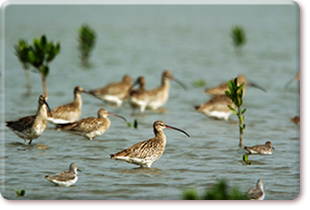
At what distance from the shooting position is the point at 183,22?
3875 cm

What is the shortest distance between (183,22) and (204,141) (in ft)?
93.0

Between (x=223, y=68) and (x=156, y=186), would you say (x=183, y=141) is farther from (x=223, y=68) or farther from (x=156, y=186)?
(x=223, y=68)

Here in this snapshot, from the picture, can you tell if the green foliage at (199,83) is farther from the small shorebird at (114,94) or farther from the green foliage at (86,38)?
the green foliage at (86,38)

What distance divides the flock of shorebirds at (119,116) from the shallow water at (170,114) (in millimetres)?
198

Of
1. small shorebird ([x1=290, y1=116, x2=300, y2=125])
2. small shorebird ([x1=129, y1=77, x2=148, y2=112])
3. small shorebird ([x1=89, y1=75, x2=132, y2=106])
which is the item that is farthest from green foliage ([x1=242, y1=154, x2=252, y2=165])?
small shorebird ([x1=89, y1=75, x2=132, y2=106])

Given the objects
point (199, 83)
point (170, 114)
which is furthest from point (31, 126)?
point (199, 83)

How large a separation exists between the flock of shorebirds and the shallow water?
0.20m

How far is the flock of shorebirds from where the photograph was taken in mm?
8758

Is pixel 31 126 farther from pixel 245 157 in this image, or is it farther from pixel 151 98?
pixel 151 98

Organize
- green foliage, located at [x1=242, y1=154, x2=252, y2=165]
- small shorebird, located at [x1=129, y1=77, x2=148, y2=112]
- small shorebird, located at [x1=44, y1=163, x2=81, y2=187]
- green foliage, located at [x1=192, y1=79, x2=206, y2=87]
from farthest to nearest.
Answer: green foliage, located at [x1=192, y1=79, x2=206, y2=87]
small shorebird, located at [x1=129, y1=77, x2=148, y2=112]
green foliage, located at [x1=242, y1=154, x2=252, y2=165]
small shorebird, located at [x1=44, y1=163, x2=81, y2=187]

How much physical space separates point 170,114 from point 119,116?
3.25 meters

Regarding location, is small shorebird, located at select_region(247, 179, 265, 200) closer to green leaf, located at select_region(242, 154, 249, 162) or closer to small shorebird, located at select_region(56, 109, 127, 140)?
green leaf, located at select_region(242, 154, 249, 162)

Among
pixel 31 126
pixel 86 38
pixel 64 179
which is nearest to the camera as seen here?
pixel 64 179

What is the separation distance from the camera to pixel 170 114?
574 inches
